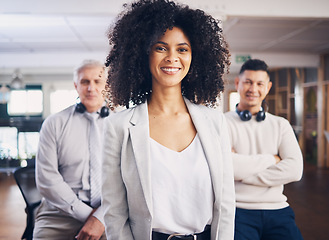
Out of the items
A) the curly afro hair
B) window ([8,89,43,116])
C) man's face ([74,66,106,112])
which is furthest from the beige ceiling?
window ([8,89,43,116])

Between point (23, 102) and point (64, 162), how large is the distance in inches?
472

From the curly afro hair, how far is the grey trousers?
963mm

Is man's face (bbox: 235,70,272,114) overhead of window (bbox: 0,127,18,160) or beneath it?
overhead

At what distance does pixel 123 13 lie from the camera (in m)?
1.40

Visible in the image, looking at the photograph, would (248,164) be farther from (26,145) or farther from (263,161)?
(26,145)

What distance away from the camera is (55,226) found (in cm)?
195

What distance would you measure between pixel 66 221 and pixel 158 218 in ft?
3.38

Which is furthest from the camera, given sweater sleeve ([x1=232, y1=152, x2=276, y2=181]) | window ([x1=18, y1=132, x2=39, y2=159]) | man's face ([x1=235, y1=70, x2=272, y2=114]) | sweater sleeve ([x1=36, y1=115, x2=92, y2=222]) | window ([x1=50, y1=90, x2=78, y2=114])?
window ([x1=50, y1=90, x2=78, y2=114])

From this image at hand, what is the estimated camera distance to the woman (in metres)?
1.20

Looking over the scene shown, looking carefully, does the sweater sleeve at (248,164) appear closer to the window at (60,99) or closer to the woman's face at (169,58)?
the woman's face at (169,58)

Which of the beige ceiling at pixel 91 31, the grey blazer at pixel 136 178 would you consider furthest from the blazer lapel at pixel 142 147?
the beige ceiling at pixel 91 31

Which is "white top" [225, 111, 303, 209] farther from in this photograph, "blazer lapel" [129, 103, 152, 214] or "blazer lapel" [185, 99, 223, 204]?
"blazer lapel" [129, 103, 152, 214]

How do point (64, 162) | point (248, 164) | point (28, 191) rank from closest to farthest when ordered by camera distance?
point (248, 164), point (64, 162), point (28, 191)

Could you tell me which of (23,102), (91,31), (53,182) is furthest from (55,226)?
(23,102)
